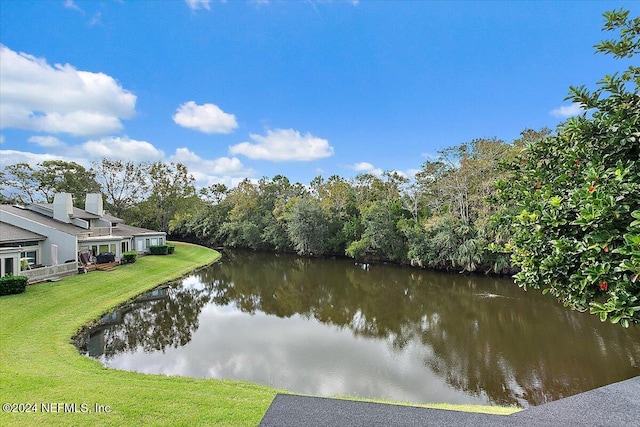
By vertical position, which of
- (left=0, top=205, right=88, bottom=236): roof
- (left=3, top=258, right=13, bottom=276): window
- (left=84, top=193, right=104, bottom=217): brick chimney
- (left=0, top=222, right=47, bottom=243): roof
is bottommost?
(left=3, top=258, right=13, bottom=276): window

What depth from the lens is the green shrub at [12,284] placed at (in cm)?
1284

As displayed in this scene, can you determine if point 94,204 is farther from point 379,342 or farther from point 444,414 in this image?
point 444,414

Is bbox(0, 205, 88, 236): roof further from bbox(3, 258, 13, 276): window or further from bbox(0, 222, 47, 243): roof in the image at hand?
bbox(3, 258, 13, 276): window

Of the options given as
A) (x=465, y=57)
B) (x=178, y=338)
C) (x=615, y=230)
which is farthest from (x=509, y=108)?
(x=178, y=338)

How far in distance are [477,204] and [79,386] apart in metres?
25.0

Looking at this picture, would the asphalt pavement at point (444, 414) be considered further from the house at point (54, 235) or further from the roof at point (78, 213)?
the roof at point (78, 213)

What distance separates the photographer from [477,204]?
79.0 feet

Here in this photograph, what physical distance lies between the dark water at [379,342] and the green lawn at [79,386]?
1.05m

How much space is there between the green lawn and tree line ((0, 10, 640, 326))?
464cm

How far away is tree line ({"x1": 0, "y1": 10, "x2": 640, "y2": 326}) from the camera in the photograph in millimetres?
2652

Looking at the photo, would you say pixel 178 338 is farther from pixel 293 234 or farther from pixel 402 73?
pixel 293 234

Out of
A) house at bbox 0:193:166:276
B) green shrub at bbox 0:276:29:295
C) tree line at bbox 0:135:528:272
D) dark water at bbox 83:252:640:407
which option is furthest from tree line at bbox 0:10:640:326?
green shrub at bbox 0:276:29:295

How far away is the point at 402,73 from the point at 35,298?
2216 centimetres

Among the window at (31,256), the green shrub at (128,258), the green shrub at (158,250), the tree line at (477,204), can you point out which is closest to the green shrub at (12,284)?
the window at (31,256)
